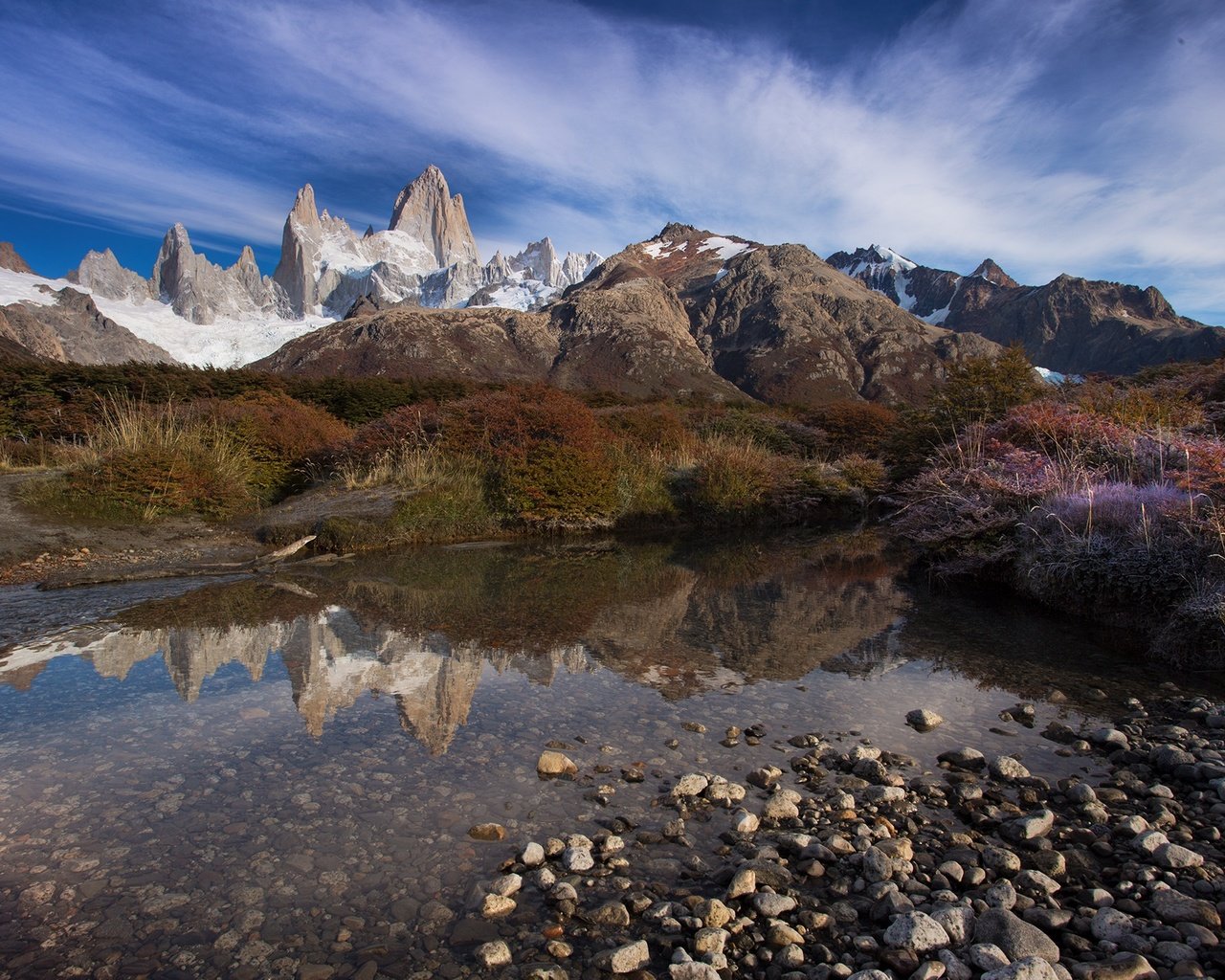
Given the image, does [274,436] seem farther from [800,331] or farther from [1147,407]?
[800,331]

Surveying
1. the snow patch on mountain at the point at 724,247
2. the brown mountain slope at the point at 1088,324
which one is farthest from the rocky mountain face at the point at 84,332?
the brown mountain slope at the point at 1088,324

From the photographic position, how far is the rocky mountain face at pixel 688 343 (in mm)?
90938

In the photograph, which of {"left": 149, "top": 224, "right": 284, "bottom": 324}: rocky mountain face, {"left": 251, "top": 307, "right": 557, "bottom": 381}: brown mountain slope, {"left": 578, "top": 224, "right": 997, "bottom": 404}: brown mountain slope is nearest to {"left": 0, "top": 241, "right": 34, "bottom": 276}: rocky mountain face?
{"left": 149, "top": 224, "right": 284, "bottom": 324}: rocky mountain face

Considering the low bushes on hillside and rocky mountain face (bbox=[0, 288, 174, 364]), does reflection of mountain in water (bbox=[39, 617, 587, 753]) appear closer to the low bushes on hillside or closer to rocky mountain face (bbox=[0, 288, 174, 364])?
the low bushes on hillside

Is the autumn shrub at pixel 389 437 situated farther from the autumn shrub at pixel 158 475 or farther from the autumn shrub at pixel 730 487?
the autumn shrub at pixel 730 487

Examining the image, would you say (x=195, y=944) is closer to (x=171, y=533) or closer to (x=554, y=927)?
(x=554, y=927)

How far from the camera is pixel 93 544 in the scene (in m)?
10.6

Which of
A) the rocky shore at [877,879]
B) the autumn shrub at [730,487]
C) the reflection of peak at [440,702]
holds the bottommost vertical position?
the reflection of peak at [440,702]

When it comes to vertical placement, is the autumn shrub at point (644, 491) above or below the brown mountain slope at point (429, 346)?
below

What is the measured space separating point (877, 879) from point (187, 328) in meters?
204

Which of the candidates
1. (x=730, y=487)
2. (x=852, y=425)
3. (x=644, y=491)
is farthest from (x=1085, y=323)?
(x=644, y=491)

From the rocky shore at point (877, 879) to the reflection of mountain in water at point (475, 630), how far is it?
1.75 m

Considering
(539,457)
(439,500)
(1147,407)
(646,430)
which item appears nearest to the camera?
(1147,407)

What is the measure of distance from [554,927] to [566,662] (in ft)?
12.0
